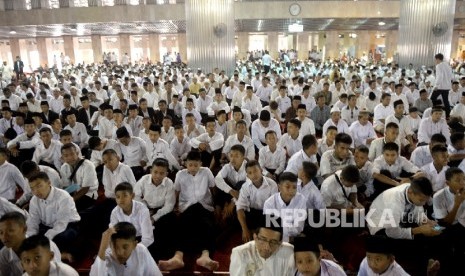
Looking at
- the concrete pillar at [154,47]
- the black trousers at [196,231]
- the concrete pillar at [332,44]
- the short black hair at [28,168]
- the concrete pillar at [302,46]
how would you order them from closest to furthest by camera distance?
1. the black trousers at [196,231]
2. the short black hair at [28,168]
3. the concrete pillar at [154,47]
4. the concrete pillar at [332,44]
5. the concrete pillar at [302,46]

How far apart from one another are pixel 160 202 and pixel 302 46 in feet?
81.0

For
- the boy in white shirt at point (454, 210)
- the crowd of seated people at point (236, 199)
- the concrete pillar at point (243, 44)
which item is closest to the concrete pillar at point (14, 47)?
the concrete pillar at point (243, 44)

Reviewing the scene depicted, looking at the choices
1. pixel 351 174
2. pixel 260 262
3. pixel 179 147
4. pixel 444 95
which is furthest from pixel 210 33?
pixel 260 262

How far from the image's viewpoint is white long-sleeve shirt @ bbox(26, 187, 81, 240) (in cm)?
386

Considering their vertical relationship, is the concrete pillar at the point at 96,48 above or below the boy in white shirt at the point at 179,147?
above

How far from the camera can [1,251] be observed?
3.04 metres

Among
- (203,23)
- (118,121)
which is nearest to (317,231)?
(118,121)

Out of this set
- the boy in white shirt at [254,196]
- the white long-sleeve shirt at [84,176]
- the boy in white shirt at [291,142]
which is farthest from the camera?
the boy in white shirt at [291,142]

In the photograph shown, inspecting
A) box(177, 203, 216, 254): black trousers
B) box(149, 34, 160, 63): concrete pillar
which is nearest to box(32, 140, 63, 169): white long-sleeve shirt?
box(177, 203, 216, 254): black trousers

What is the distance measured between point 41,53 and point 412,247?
26.5m

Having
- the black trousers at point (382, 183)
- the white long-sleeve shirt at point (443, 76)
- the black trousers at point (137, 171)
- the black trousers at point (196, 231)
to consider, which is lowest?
the black trousers at point (196, 231)

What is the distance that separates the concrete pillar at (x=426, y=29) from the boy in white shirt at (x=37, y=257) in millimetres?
13372

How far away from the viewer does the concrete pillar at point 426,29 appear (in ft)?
41.4

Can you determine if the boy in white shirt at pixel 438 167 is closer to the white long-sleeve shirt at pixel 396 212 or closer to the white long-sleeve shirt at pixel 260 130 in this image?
the white long-sleeve shirt at pixel 396 212
